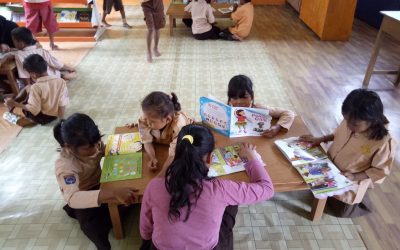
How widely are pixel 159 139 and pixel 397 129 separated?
6.94 feet

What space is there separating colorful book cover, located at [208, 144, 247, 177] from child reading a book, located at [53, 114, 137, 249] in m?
0.41

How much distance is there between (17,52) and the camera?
2873 millimetres

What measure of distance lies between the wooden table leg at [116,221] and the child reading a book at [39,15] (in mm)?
3446

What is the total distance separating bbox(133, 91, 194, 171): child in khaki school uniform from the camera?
1.51m

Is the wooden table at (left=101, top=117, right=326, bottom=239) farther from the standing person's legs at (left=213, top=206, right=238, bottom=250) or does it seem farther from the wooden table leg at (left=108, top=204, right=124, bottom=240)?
the standing person's legs at (left=213, top=206, right=238, bottom=250)

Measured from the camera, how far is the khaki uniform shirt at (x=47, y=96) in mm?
2439

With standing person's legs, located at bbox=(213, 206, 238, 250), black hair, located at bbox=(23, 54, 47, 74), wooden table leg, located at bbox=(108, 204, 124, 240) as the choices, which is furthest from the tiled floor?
black hair, located at bbox=(23, 54, 47, 74)

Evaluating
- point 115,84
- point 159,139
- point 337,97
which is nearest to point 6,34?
point 115,84

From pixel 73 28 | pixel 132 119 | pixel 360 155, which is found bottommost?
pixel 132 119

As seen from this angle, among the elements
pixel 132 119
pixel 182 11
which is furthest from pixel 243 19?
pixel 132 119

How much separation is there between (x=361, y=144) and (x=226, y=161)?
27.2 inches

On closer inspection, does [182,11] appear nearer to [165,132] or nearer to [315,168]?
[165,132]

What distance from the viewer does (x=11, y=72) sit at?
2842 millimetres

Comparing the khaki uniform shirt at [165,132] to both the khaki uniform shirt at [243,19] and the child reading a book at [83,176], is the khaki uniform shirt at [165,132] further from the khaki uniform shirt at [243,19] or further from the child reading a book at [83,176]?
the khaki uniform shirt at [243,19]
